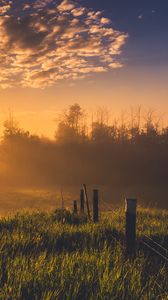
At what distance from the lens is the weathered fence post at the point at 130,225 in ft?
20.4

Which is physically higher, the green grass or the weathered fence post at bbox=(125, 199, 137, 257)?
the weathered fence post at bbox=(125, 199, 137, 257)

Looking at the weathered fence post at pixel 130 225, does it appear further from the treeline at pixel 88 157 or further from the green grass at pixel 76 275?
the treeline at pixel 88 157

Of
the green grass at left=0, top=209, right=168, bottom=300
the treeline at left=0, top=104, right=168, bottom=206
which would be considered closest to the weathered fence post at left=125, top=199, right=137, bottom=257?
the green grass at left=0, top=209, right=168, bottom=300

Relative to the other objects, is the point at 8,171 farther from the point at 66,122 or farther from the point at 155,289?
the point at 155,289

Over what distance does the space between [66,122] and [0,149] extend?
17.5 meters

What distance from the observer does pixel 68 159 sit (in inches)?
3167

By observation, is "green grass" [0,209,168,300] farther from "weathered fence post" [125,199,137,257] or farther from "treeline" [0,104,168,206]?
"treeline" [0,104,168,206]

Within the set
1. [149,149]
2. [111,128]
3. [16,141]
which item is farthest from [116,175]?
[16,141]

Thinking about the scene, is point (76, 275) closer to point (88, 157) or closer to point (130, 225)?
point (130, 225)

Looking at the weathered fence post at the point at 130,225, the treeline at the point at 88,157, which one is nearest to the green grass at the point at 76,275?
the weathered fence post at the point at 130,225

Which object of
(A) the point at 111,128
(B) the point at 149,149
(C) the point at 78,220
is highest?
(A) the point at 111,128

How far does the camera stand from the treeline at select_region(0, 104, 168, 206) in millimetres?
71938

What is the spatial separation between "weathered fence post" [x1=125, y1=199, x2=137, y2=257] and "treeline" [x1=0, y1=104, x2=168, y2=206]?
60.3 m

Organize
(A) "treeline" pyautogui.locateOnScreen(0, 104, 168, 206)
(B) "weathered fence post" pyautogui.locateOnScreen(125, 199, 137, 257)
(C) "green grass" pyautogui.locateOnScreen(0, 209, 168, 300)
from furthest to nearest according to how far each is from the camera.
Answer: (A) "treeline" pyautogui.locateOnScreen(0, 104, 168, 206)
(B) "weathered fence post" pyautogui.locateOnScreen(125, 199, 137, 257)
(C) "green grass" pyautogui.locateOnScreen(0, 209, 168, 300)
